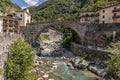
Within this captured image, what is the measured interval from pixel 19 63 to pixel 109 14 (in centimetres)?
4467

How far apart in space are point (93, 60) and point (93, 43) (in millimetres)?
11366

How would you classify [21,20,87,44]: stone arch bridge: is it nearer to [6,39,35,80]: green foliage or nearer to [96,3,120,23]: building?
[96,3,120,23]: building

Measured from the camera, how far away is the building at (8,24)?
5684 centimetres

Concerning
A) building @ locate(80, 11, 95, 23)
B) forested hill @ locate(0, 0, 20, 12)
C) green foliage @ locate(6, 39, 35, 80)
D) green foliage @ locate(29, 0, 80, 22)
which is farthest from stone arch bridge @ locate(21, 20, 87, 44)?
green foliage @ locate(29, 0, 80, 22)

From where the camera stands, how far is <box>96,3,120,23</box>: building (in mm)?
59969

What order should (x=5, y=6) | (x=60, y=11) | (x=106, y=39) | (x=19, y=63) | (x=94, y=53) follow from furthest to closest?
(x=60, y=11) → (x=5, y=6) → (x=106, y=39) → (x=94, y=53) → (x=19, y=63)

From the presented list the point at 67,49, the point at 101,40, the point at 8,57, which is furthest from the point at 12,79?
the point at 67,49

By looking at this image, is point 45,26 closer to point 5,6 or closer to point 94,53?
point 94,53

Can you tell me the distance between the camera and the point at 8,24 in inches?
2312

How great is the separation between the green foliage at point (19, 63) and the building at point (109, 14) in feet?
126

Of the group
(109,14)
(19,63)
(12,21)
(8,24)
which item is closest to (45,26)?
(12,21)

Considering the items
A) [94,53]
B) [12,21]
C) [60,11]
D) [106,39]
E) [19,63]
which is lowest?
[94,53]

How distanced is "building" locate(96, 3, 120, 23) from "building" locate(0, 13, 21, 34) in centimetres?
2662

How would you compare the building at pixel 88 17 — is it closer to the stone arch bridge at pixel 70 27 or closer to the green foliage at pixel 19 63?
the stone arch bridge at pixel 70 27
